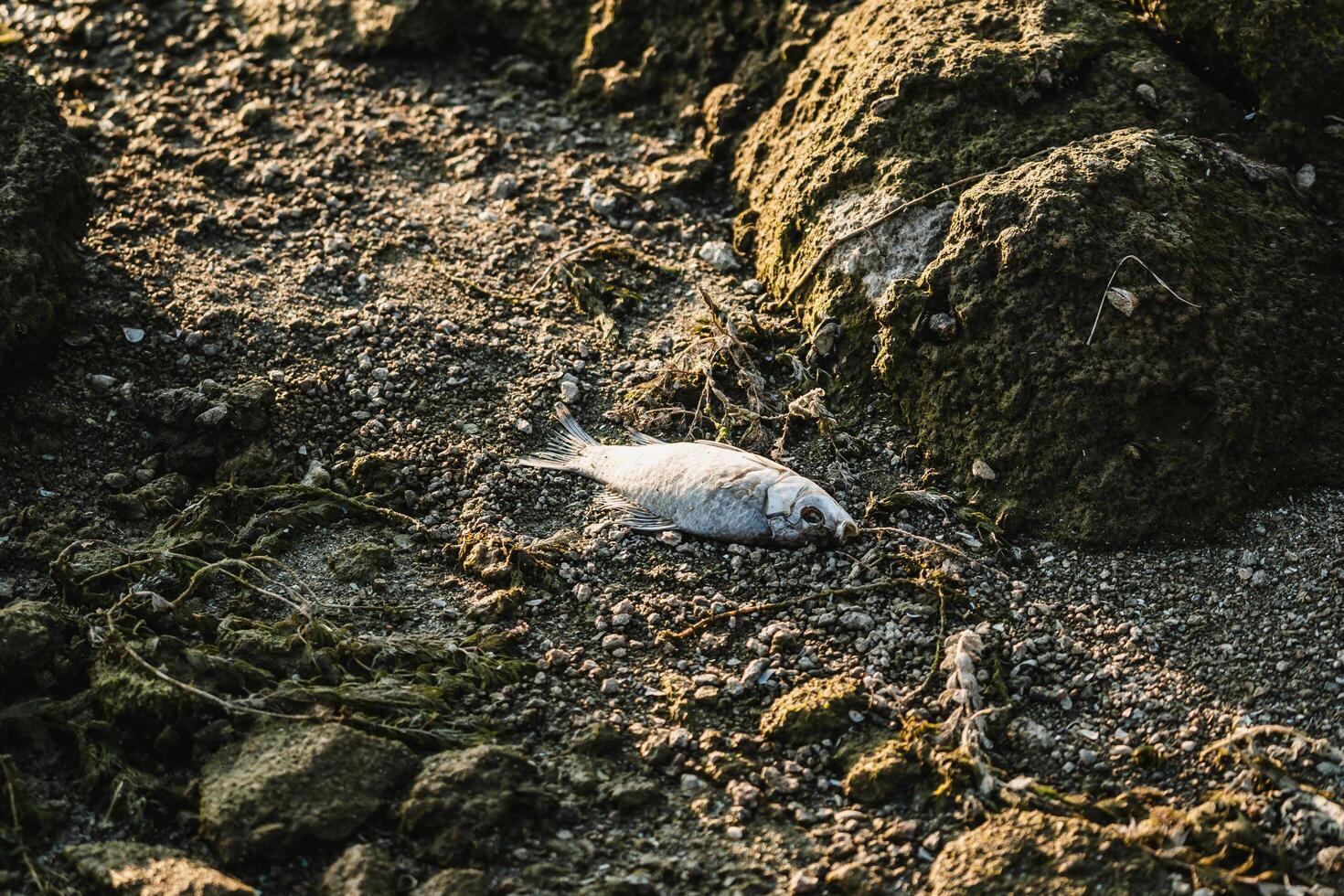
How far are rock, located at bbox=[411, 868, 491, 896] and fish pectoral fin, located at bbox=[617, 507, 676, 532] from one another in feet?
5.57

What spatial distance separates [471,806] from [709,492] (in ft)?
5.50

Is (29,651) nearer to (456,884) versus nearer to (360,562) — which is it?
(360,562)

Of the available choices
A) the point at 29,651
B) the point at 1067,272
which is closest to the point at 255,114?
the point at 29,651

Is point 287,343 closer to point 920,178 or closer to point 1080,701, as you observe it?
point 920,178

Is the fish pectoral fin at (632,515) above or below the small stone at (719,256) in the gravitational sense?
below

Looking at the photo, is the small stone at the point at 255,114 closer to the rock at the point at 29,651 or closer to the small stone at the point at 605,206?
the small stone at the point at 605,206

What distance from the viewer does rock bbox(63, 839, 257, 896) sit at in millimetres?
3508

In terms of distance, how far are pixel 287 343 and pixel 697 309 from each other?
6.68 feet

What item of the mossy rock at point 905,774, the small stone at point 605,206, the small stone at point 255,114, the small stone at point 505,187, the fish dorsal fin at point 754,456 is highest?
the small stone at point 255,114

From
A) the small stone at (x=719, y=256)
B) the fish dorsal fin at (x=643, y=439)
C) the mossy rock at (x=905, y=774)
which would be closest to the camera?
the mossy rock at (x=905, y=774)

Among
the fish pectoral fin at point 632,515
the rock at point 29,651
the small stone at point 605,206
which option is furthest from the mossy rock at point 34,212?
the fish pectoral fin at point 632,515

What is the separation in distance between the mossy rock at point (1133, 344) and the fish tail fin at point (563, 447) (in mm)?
1533

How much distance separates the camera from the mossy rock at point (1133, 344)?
4.74m

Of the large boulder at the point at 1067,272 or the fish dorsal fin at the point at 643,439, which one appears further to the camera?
the fish dorsal fin at the point at 643,439
